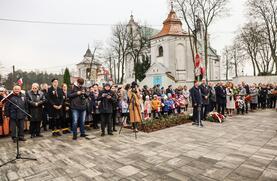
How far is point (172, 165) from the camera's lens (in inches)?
185

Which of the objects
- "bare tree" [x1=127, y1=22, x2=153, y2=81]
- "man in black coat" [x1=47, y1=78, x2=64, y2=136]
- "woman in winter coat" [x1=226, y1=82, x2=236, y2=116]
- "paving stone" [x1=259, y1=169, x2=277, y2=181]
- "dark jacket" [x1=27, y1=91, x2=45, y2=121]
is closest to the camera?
"paving stone" [x1=259, y1=169, x2=277, y2=181]

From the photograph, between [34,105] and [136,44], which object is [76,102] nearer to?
[34,105]

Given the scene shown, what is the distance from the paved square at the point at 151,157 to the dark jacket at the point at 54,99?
877 millimetres

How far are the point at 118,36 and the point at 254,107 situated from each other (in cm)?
3188

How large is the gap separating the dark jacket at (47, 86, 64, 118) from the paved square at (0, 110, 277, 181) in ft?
2.88

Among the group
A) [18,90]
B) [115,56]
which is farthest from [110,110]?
[115,56]

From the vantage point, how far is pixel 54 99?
7.86 meters

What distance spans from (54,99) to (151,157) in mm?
4472

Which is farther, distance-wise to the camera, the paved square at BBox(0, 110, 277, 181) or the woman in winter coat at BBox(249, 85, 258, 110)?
the woman in winter coat at BBox(249, 85, 258, 110)

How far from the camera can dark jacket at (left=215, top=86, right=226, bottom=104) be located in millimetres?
11500

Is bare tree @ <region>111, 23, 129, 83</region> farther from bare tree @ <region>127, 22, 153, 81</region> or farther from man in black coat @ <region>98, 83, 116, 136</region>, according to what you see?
man in black coat @ <region>98, 83, 116, 136</region>

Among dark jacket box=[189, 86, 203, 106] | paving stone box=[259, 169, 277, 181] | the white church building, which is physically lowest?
paving stone box=[259, 169, 277, 181]

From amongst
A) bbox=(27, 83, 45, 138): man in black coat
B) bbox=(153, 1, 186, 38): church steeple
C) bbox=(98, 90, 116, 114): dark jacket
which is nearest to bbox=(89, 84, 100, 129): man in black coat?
bbox=(98, 90, 116, 114): dark jacket

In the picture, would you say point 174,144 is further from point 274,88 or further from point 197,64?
point 274,88
